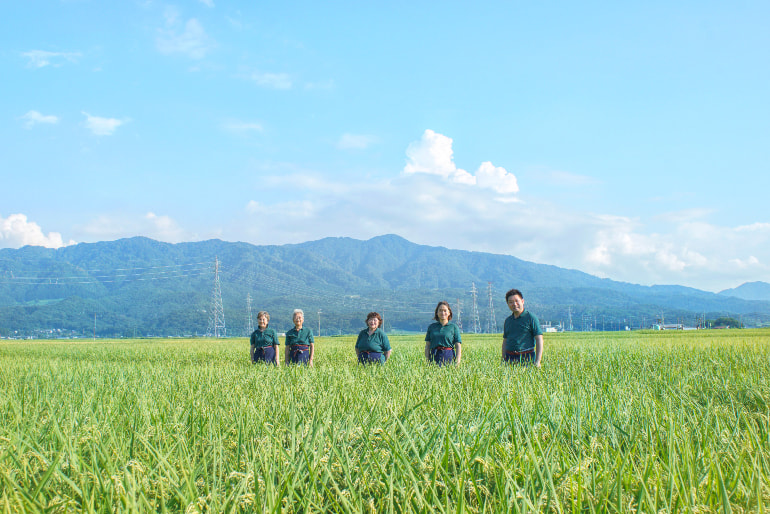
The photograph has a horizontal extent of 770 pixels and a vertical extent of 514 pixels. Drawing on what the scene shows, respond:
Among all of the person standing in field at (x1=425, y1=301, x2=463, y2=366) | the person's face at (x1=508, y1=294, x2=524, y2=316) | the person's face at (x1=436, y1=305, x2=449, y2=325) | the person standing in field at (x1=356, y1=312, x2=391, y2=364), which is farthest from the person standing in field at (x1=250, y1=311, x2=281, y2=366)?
the person's face at (x1=508, y1=294, x2=524, y2=316)

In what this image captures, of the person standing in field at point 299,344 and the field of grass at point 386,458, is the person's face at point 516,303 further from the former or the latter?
the person standing in field at point 299,344

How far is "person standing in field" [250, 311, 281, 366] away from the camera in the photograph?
1028cm

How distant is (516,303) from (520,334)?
59 cm

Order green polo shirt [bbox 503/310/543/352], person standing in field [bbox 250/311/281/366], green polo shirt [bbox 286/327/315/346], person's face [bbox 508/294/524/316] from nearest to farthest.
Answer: person's face [bbox 508/294/524/316] < green polo shirt [bbox 503/310/543/352] < green polo shirt [bbox 286/327/315/346] < person standing in field [bbox 250/311/281/366]

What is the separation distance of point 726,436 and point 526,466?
1744 millimetres

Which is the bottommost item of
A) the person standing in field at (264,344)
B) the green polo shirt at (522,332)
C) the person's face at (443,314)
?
the person standing in field at (264,344)

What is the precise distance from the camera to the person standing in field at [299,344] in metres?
9.69

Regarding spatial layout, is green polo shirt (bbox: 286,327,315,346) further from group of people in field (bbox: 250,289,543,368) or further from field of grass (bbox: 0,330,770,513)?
field of grass (bbox: 0,330,770,513)

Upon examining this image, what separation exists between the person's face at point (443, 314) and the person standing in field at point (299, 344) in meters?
2.57

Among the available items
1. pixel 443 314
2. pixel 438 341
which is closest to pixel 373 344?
pixel 438 341

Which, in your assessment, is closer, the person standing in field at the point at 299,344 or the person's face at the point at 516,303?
the person's face at the point at 516,303

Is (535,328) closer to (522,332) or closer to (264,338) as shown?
(522,332)

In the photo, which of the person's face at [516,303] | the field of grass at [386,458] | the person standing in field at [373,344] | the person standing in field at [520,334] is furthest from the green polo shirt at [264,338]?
the field of grass at [386,458]

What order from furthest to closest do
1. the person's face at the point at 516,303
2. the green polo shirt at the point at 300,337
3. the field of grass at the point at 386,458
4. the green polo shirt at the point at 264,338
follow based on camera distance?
the green polo shirt at the point at 264,338 → the green polo shirt at the point at 300,337 → the person's face at the point at 516,303 → the field of grass at the point at 386,458
